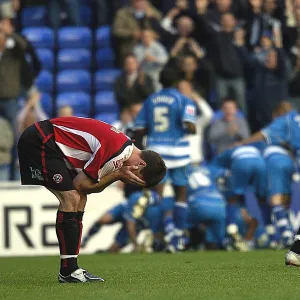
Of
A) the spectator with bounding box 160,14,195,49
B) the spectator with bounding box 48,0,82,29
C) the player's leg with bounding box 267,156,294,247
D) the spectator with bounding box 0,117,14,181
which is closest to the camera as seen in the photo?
the player's leg with bounding box 267,156,294,247

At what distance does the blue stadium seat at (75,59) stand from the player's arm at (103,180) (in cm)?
1177

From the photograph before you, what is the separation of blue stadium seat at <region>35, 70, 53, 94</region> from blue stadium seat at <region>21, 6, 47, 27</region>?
1364 millimetres

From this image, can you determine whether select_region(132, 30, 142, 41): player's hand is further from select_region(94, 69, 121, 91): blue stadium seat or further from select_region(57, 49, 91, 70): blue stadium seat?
select_region(57, 49, 91, 70): blue stadium seat

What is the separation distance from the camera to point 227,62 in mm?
17562

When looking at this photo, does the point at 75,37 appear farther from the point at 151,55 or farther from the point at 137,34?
the point at 151,55

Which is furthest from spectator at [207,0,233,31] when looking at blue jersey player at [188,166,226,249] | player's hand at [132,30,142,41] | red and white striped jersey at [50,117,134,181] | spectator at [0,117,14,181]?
red and white striped jersey at [50,117,134,181]

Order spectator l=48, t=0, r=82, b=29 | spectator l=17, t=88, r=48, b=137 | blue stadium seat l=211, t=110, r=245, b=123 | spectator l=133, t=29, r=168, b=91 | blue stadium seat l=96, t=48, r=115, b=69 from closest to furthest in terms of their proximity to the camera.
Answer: blue stadium seat l=211, t=110, r=245, b=123 < spectator l=17, t=88, r=48, b=137 < spectator l=133, t=29, r=168, b=91 < blue stadium seat l=96, t=48, r=115, b=69 < spectator l=48, t=0, r=82, b=29

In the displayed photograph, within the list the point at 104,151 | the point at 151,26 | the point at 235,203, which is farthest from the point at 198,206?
the point at 104,151

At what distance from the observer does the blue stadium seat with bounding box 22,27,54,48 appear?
19.8 m

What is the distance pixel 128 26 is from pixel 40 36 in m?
2.19

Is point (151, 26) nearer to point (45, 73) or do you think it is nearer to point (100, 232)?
point (45, 73)

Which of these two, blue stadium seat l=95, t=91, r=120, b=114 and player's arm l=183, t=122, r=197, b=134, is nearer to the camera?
player's arm l=183, t=122, r=197, b=134

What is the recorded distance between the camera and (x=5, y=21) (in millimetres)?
17922

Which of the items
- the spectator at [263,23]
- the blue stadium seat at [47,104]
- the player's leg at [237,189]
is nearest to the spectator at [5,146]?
the blue stadium seat at [47,104]
